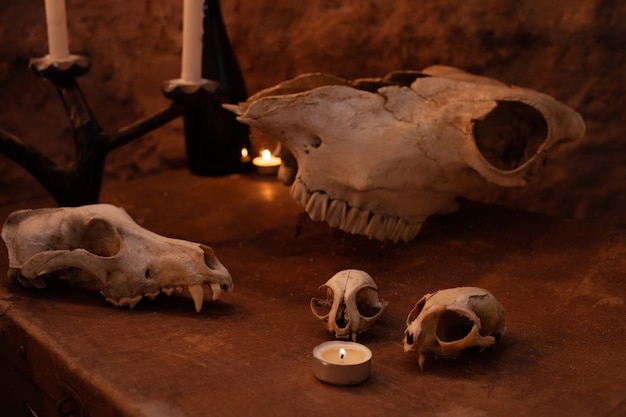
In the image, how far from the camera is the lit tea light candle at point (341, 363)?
2.97ft

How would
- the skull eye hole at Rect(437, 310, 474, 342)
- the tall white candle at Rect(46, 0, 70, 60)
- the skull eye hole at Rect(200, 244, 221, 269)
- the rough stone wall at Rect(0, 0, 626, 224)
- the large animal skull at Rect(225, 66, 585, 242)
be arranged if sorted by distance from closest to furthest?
the skull eye hole at Rect(437, 310, 474, 342) < the skull eye hole at Rect(200, 244, 221, 269) < the large animal skull at Rect(225, 66, 585, 242) < the tall white candle at Rect(46, 0, 70, 60) < the rough stone wall at Rect(0, 0, 626, 224)

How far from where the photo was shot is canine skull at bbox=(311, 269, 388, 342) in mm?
1029

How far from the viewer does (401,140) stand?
4.19 feet

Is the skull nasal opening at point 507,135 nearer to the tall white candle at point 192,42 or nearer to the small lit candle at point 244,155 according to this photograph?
the tall white candle at point 192,42

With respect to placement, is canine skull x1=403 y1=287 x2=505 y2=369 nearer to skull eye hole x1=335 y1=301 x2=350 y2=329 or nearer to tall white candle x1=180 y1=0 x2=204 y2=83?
skull eye hole x1=335 y1=301 x2=350 y2=329

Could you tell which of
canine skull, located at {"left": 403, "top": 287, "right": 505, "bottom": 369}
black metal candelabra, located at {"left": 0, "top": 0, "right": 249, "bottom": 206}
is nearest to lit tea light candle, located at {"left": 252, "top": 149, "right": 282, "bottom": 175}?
black metal candelabra, located at {"left": 0, "top": 0, "right": 249, "bottom": 206}

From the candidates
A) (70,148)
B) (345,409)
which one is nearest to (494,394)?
(345,409)

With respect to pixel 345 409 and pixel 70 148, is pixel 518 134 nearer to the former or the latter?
pixel 345 409

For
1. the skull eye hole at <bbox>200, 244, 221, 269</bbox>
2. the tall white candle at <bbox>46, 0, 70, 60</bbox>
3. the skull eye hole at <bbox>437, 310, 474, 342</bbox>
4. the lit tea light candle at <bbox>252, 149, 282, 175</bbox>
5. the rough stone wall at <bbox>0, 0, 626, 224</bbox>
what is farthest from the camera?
the lit tea light candle at <bbox>252, 149, 282, 175</bbox>

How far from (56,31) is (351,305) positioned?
751mm

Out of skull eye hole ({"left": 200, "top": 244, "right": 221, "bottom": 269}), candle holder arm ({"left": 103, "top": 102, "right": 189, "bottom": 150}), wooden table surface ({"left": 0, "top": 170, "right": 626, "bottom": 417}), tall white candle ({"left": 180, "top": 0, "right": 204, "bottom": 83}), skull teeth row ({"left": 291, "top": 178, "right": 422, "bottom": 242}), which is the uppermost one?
tall white candle ({"left": 180, "top": 0, "right": 204, "bottom": 83})

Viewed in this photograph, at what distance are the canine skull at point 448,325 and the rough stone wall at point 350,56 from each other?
67 centimetres

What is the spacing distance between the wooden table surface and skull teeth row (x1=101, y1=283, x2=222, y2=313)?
0.02 metres

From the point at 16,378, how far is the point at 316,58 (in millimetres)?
978
